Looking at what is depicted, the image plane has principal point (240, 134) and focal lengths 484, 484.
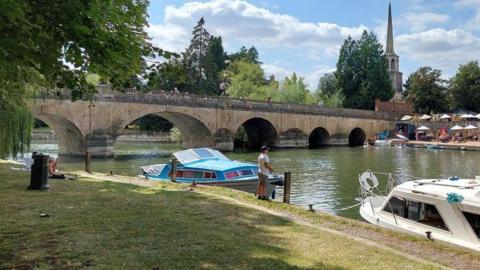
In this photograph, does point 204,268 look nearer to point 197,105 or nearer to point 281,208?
point 281,208

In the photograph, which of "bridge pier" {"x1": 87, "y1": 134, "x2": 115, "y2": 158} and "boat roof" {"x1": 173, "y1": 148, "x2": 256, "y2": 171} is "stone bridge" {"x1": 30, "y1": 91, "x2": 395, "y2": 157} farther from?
"boat roof" {"x1": 173, "y1": 148, "x2": 256, "y2": 171}

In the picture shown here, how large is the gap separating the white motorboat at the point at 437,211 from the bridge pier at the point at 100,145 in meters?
30.8

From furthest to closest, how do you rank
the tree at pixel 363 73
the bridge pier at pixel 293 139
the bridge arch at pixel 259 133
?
the tree at pixel 363 73 → the bridge arch at pixel 259 133 → the bridge pier at pixel 293 139

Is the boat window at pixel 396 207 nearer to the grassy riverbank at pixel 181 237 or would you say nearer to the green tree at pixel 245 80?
the grassy riverbank at pixel 181 237

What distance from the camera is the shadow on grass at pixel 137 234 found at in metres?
6.71

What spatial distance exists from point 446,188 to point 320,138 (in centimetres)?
5751

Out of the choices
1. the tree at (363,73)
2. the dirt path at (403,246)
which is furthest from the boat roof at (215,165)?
the tree at (363,73)

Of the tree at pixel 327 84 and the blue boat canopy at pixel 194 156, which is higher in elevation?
the tree at pixel 327 84

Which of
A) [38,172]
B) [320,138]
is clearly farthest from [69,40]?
[320,138]

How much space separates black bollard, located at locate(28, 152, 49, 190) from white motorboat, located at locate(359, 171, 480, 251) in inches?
363

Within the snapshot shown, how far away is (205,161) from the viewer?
70.6ft

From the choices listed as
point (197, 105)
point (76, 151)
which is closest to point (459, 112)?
point (197, 105)

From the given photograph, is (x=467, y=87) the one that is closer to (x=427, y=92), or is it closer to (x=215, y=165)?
(x=427, y=92)

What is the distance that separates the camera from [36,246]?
7.28 meters
